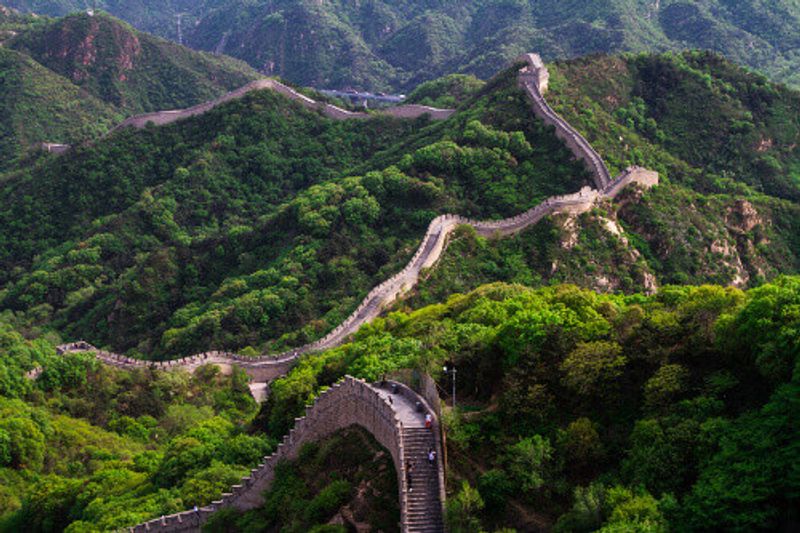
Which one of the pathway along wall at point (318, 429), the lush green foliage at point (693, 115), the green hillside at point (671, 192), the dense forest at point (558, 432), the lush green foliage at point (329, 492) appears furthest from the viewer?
the lush green foliage at point (693, 115)

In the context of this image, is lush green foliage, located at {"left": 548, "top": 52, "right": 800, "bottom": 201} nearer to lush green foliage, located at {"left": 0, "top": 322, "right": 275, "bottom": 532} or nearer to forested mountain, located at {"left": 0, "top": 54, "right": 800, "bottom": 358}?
forested mountain, located at {"left": 0, "top": 54, "right": 800, "bottom": 358}

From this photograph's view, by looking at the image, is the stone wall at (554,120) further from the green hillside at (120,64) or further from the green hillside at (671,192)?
the green hillside at (120,64)

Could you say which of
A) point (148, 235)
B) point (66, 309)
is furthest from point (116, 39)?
point (66, 309)

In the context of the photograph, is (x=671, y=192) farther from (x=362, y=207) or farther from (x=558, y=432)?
(x=558, y=432)

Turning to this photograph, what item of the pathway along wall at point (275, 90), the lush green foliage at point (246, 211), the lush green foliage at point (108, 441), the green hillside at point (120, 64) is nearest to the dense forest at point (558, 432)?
the lush green foliage at point (108, 441)

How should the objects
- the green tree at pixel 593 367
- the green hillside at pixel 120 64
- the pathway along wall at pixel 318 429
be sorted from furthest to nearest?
the green hillside at pixel 120 64 → the pathway along wall at pixel 318 429 → the green tree at pixel 593 367

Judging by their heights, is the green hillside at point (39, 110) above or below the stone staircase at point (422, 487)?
above

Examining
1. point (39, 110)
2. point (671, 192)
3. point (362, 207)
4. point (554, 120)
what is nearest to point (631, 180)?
point (671, 192)
